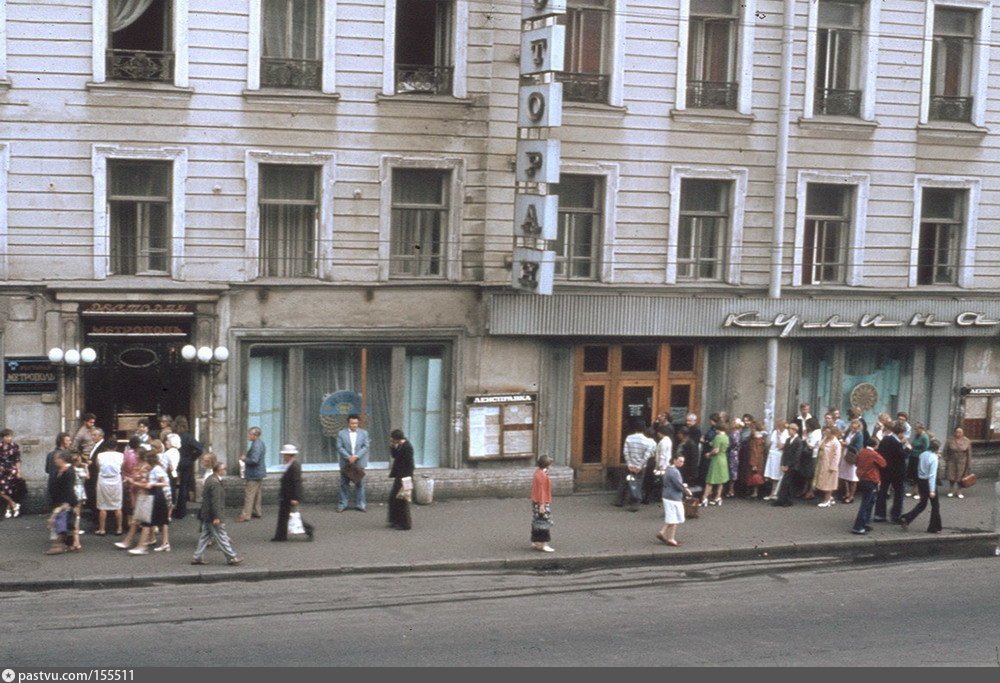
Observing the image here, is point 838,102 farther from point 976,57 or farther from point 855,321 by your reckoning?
point 855,321

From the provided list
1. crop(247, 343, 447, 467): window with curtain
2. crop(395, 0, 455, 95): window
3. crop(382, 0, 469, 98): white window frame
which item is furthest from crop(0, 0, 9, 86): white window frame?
crop(395, 0, 455, 95): window

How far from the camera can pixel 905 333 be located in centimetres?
2703

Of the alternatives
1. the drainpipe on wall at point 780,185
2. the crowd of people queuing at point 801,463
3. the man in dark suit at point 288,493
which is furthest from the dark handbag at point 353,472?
the drainpipe on wall at point 780,185

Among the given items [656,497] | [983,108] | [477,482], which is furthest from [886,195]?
[477,482]

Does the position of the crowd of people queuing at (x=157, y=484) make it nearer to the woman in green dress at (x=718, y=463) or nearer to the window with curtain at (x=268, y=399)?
the window with curtain at (x=268, y=399)

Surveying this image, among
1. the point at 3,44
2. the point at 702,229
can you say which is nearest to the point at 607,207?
the point at 702,229

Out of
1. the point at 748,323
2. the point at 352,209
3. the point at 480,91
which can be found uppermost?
the point at 480,91

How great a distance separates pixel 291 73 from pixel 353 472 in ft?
23.2

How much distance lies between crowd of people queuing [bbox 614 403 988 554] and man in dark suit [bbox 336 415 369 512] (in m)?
4.73

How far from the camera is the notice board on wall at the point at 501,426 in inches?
957

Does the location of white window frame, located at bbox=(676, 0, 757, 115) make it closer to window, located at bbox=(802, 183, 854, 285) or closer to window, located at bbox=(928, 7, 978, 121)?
window, located at bbox=(802, 183, 854, 285)

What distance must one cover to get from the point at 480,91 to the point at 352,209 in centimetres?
317

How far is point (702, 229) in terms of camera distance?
2589 cm

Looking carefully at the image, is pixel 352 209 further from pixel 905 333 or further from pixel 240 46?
pixel 905 333
